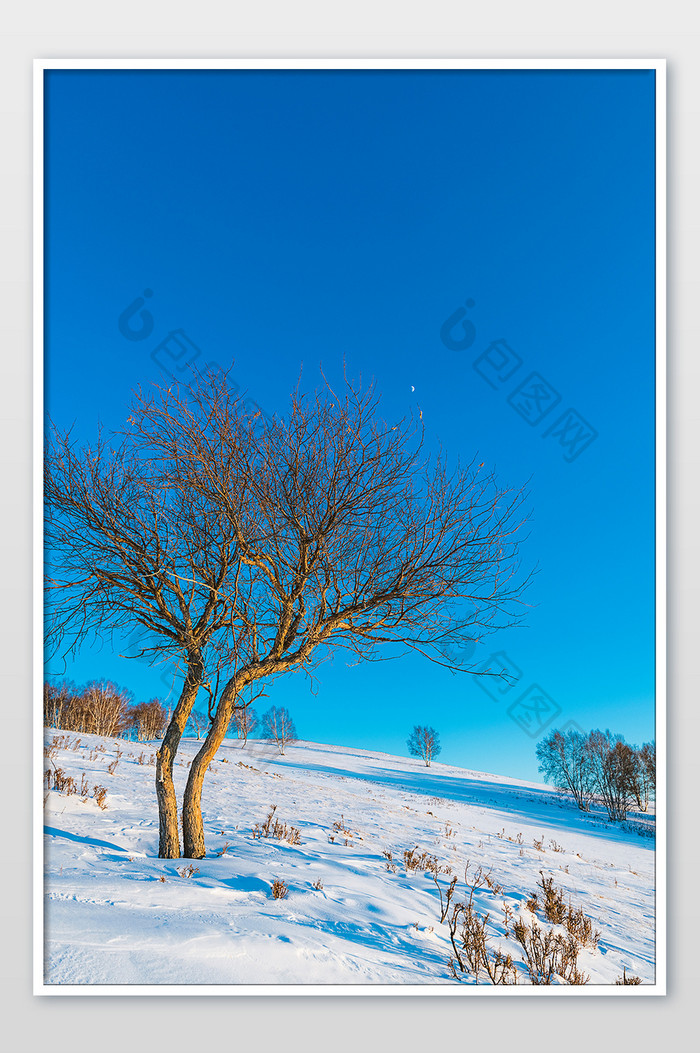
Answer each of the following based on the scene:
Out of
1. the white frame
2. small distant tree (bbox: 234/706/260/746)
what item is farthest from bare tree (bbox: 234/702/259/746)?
the white frame

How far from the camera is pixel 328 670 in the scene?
5340 millimetres

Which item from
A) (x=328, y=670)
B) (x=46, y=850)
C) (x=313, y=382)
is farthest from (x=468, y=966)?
(x=313, y=382)

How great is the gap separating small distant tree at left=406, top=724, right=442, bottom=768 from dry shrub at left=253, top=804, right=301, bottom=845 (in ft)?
50.2

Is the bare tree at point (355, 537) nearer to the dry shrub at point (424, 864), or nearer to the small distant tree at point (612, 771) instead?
the dry shrub at point (424, 864)

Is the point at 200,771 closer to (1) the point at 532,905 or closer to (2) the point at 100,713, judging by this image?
(1) the point at 532,905

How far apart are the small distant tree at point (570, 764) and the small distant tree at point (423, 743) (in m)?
8.89

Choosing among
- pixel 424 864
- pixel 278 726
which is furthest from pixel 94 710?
pixel 424 864

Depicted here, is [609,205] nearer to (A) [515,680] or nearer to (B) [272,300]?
(B) [272,300]

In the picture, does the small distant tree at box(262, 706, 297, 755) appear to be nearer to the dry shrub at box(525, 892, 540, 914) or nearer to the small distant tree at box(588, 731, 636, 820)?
the small distant tree at box(588, 731, 636, 820)

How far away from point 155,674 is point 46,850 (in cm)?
204

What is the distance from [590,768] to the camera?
1191cm

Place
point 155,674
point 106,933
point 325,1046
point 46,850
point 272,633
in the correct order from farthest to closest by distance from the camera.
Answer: point 155,674
point 272,633
point 46,850
point 325,1046
point 106,933

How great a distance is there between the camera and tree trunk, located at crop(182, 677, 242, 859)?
5.17 metres
